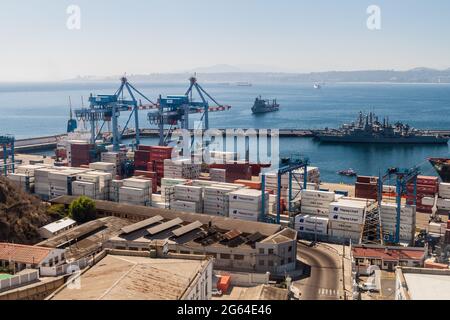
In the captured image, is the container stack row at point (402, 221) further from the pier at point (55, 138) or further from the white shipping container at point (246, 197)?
the pier at point (55, 138)

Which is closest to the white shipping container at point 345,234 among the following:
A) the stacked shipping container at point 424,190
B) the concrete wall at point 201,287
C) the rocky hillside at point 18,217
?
the stacked shipping container at point 424,190

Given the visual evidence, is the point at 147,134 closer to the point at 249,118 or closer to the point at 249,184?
the point at 249,118

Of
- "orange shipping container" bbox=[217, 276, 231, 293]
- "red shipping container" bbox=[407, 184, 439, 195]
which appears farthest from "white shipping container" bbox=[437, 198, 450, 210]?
"orange shipping container" bbox=[217, 276, 231, 293]

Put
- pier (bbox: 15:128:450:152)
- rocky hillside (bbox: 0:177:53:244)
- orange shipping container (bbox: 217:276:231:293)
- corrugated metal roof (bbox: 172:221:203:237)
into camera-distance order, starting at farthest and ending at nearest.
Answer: pier (bbox: 15:128:450:152), rocky hillside (bbox: 0:177:53:244), corrugated metal roof (bbox: 172:221:203:237), orange shipping container (bbox: 217:276:231:293)

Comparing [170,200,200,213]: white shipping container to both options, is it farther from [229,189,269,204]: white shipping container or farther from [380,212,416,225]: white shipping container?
[380,212,416,225]: white shipping container
